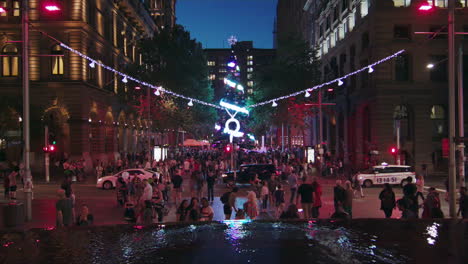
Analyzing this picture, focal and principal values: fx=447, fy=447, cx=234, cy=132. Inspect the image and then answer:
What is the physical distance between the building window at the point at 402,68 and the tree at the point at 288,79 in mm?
13460

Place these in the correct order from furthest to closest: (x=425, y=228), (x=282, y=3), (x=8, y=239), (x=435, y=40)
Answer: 1. (x=282, y=3)
2. (x=435, y=40)
3. (x=425, y=228)
4. (x=8, y=239)

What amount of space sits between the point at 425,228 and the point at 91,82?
39326 mm

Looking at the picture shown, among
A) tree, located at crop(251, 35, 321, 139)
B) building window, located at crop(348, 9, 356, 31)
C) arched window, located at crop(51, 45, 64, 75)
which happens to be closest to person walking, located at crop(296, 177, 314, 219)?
arched window, located at crop(51, 45, 64, 75)

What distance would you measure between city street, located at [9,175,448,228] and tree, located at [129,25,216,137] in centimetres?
2170

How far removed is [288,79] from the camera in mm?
53500

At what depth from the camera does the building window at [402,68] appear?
131 feet

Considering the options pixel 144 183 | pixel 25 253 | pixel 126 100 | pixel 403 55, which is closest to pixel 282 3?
pixel 126 100

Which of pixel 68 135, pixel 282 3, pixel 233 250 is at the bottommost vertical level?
pixel 233 250

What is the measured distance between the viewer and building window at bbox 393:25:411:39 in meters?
39.6

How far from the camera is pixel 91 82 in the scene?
44.9m

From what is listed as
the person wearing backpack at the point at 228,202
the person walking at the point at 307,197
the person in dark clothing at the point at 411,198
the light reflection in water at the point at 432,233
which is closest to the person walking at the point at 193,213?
the person wearing backpack at the point at 228,202

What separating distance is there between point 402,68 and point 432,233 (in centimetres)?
3209

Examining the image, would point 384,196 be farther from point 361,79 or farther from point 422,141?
point 361,79

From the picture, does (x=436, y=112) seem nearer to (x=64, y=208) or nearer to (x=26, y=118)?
(x=26, y=118)
